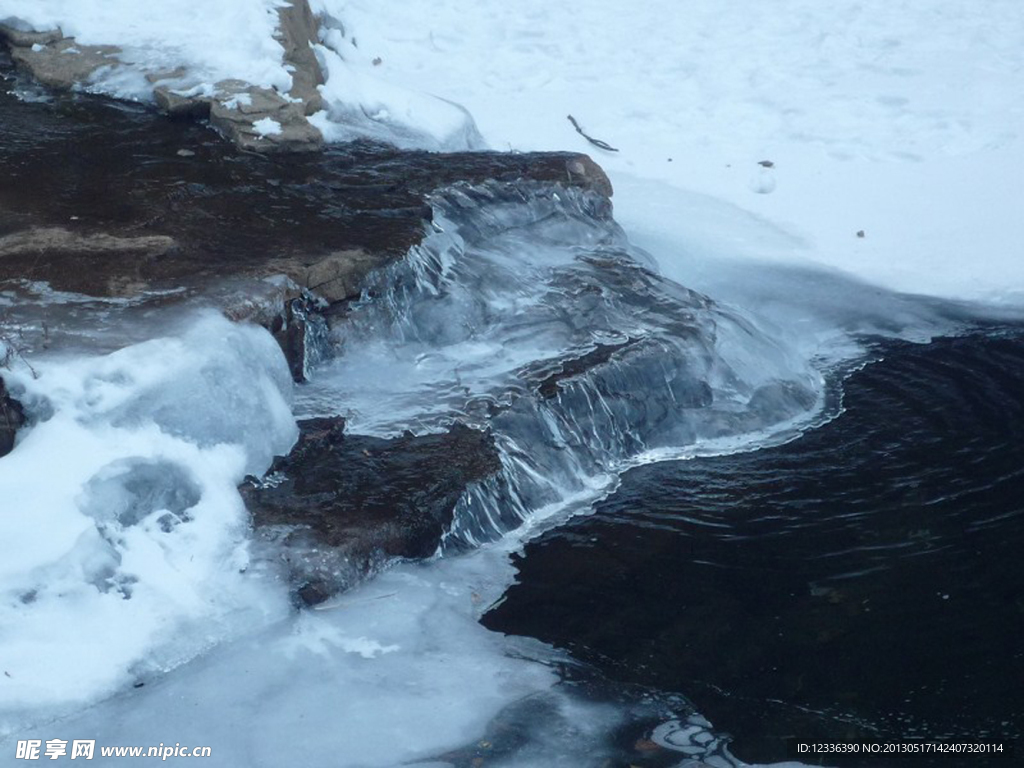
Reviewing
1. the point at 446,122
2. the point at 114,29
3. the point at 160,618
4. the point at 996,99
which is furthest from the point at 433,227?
the point at 996,99

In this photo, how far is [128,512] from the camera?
4352 millimetres

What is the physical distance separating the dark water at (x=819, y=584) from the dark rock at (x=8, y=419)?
1902 mm

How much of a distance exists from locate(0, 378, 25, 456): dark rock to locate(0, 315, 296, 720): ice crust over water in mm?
41

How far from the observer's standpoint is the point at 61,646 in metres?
3.90

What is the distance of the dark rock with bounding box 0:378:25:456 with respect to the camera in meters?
4.45

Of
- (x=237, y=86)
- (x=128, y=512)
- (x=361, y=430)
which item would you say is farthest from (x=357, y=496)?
(x=237, y=86)

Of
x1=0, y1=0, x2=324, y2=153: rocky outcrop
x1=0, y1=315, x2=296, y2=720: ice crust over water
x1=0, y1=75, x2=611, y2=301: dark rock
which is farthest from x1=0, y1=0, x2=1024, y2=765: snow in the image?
x1=0, y1=75, x2=611, y2=301: dark rock

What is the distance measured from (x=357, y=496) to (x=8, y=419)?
4.42 feet

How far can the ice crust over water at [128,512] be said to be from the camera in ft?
12.9

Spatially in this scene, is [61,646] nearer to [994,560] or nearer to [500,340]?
[500,340]

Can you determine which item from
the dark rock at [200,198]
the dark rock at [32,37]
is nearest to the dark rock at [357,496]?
the dark rock at [200,198]

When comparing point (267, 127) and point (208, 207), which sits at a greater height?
point (267, 127)

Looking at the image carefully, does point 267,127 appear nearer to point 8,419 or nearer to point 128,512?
Result: point 8,419

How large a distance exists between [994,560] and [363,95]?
5.19 meters
